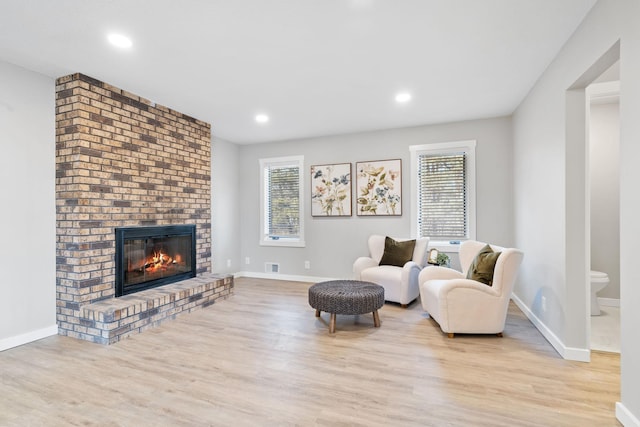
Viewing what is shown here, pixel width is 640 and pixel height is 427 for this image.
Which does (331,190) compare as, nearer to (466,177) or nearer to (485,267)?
(466,177)

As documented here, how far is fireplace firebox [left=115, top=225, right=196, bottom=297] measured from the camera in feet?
11.6

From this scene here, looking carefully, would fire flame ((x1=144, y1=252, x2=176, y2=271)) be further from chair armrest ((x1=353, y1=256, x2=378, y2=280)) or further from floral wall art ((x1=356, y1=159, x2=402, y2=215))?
floral wall art ((x1=356, y1=159, x2=402, y2=215))

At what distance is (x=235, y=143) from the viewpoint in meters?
6.14

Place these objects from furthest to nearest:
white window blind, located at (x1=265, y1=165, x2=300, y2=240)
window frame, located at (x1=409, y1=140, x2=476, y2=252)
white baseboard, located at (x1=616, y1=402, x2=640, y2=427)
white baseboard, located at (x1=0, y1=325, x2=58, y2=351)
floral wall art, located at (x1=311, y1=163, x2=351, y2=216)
→ white window blind, located at (x1=265, y1=165, x2=300, y2=240) → floral wall art, located at (x1=311, y1=163, x2=351, y2=216) → window frame, located at (x1=409, y1=140, x2=476, y2=252) → white baseboard, located at (x1=0, y1=325, x2=58, y2=351) → white baseboard, located at (x1=616, y1=402, x2=640, y2=427)

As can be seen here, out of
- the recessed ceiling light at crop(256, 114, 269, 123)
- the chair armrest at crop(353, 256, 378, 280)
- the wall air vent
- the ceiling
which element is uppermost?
the ceiling

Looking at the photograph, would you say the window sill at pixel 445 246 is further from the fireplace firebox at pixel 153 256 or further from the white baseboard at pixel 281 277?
the fireplace firebox at pixel 153 256

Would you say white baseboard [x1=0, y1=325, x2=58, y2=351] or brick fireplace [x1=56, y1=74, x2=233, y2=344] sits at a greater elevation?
brick fireplace [x1=56, y1=74, x2=233, y2=344]

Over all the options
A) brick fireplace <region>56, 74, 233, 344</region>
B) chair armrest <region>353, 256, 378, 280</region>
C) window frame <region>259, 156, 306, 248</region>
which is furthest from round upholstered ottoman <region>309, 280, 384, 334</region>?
window frame <region>259, 156, 306, 248</region>

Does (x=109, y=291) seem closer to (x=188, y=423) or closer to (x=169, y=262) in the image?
(x=169, y=262)

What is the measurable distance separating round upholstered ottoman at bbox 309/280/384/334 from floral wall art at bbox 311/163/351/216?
211cm

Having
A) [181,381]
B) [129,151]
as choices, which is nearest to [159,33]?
[129,151]

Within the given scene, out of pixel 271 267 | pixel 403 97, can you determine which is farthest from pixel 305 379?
pixel 271 267

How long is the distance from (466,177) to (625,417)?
3.48m

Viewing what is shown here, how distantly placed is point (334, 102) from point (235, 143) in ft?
9.34
